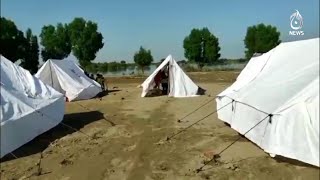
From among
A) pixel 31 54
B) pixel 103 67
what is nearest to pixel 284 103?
pixel 31 54

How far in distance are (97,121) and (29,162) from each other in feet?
15.8

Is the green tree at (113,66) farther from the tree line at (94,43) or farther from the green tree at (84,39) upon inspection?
the green tree at (84,39)

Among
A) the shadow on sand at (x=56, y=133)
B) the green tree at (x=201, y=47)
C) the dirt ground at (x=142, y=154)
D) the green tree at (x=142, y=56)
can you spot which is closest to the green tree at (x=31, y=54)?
the green tree at (x=142, y=56)

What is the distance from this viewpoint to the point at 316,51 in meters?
8.22

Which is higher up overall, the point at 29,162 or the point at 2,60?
the point at 2,60

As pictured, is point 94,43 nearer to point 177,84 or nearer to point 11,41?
point 11,41

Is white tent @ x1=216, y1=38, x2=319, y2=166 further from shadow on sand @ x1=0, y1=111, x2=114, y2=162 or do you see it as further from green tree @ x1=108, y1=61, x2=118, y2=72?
green tree @ x1=108, y1=61, x2=118, y2=72

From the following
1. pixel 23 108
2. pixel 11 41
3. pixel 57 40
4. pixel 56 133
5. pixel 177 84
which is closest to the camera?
pixel 23 108

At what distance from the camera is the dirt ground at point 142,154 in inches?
284

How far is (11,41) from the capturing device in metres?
35.2

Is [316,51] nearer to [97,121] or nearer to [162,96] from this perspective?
[97,121]

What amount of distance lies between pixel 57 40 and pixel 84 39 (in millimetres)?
3169

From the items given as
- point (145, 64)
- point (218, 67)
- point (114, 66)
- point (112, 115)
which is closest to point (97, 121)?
point (112, 115)

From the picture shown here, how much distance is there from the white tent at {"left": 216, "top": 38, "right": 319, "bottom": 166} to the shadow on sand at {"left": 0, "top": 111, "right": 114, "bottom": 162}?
4.61 meters
